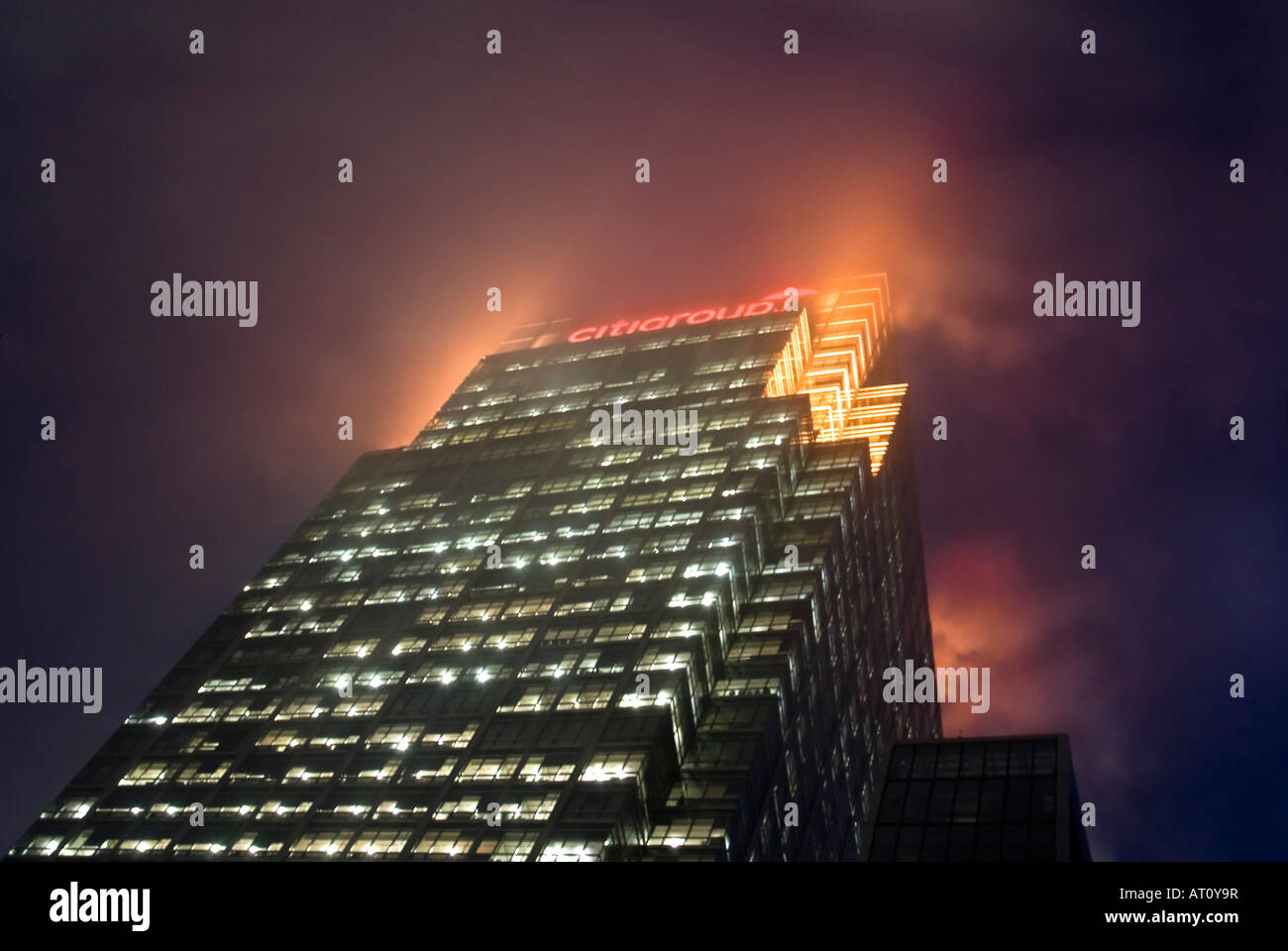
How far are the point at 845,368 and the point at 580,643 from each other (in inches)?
2654

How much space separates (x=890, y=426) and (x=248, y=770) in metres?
82.5

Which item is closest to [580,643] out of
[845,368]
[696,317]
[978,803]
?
[978,803]

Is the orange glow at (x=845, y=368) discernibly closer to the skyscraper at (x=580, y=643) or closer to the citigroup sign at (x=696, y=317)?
the skyscraper at (x=580, y=643)

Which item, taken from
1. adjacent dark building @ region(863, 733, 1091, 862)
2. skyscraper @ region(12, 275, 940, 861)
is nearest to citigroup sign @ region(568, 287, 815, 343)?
skyscraper @ region(12, 275, 940, 861)

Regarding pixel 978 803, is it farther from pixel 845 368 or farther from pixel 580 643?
pixel 845 368

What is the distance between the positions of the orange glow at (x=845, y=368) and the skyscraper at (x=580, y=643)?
1.54 feet

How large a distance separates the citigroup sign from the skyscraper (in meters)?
2.64

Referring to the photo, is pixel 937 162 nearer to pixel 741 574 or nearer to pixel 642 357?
pixel 741 574

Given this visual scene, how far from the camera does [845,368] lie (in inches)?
6599

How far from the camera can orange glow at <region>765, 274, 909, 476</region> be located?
6225 inches

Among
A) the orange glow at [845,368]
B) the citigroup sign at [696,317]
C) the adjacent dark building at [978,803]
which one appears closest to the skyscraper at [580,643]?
the orange glow at [845,368]

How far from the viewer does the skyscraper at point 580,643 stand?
102 metres

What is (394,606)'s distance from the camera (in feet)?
434
